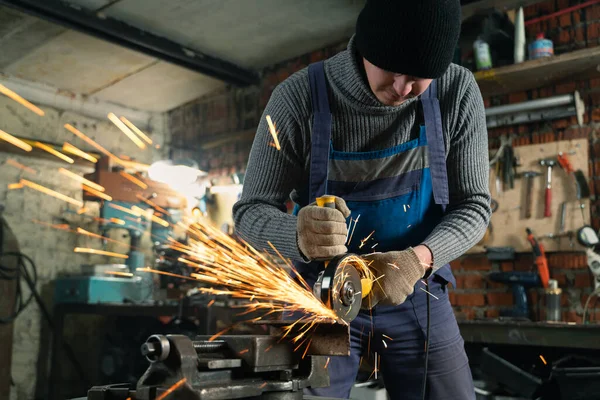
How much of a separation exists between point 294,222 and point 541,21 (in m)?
2.61

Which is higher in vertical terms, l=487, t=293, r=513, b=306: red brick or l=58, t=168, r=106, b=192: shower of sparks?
l=58, t=168, r=106, b=192: shower of sparks

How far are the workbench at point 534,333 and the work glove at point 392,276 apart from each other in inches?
59.1

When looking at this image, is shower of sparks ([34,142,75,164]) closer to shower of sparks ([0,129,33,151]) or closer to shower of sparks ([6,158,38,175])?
shower of sparks ([0,129,33,151])

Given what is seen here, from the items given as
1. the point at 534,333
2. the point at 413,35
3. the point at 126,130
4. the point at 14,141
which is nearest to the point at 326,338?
the point at 413,35

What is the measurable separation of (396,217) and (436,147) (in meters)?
0.21

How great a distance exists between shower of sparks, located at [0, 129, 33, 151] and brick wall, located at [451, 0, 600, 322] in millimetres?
2807

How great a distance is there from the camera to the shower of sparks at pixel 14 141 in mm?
4051

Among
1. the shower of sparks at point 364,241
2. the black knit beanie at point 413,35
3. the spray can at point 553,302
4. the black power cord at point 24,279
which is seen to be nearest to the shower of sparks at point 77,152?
the black power cord at point 24,279

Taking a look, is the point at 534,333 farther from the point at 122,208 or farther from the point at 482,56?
the point at 122,208

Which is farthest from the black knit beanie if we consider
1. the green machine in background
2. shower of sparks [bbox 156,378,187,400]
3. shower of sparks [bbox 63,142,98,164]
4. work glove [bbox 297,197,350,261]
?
shower of sparks [bbox 63,142,98,164]

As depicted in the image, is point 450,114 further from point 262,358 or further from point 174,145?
point 174,145

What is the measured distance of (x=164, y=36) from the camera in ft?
13.4

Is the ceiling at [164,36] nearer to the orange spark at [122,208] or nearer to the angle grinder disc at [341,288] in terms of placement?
the orange spark at [122,208]

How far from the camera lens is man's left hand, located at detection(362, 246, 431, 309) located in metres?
1.38
